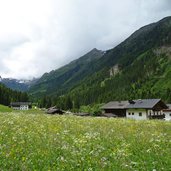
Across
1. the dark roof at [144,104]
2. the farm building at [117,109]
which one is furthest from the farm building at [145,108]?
the farm building at [117,109]

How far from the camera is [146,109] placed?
104750 millimetres

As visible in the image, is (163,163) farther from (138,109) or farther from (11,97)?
(11,97)

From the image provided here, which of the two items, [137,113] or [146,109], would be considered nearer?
[146,109]

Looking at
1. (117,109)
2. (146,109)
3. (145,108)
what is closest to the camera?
(145,108)

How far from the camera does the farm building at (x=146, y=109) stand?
104312 mm

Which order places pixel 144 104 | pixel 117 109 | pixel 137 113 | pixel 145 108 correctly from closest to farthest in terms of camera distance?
pixel 145 108
pixel 144 104
pixel 137 113
pixel 117 109

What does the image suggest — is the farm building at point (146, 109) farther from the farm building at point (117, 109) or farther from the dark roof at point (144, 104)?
the farm building at point (117, 109)

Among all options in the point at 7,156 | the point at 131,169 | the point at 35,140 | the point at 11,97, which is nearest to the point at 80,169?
the point at 131,169

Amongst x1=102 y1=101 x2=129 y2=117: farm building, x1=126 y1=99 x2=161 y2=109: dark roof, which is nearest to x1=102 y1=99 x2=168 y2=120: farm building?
x1=126 y1=99 x2=161 y2=109: dark roof

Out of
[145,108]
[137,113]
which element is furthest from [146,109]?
[137,113]

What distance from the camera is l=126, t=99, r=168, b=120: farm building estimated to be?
104 meters

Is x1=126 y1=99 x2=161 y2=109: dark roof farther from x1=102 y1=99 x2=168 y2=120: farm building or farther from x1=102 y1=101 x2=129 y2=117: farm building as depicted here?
x1=102 y1=101 x2=129 y2=117: farm building

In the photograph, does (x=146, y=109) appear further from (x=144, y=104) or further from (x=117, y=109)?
(x=117, y=109)

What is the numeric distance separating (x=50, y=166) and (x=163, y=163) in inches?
128
